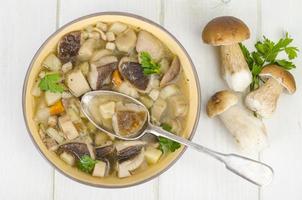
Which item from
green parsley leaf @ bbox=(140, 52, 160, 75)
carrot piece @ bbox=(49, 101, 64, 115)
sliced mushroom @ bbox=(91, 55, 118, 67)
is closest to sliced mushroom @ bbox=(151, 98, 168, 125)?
green parsley leaf @ bbox=(140, 52, 160, 75)

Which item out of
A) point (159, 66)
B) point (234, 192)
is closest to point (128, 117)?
point (159, 66)

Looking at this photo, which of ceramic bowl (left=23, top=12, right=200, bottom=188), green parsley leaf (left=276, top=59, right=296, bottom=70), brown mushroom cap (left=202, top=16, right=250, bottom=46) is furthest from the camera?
green parsley leaf (left=276, top=59, right=296, bottom=70)

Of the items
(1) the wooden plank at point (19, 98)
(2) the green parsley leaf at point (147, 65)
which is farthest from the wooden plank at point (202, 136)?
(1) the wooden plank at point (19, 98)

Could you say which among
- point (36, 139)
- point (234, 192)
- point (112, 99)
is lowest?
point (234, 192)

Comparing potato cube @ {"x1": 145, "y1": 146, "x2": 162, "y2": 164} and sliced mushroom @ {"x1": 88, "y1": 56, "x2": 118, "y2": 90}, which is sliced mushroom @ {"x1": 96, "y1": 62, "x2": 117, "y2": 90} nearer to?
sliced mushroom @ {"x1": 88, "y1": 56, "x2": 118, "y2": 90}

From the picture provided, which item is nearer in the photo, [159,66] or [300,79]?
[159,66]

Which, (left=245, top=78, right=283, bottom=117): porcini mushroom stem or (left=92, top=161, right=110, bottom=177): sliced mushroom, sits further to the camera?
(left=245, top=78, right=283, bottom=117): porcini mushroom stem

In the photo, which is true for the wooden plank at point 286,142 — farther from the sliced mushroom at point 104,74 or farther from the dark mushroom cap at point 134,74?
the sliced mushroom at point 104,74

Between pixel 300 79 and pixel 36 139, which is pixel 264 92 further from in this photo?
pixel 36 139
